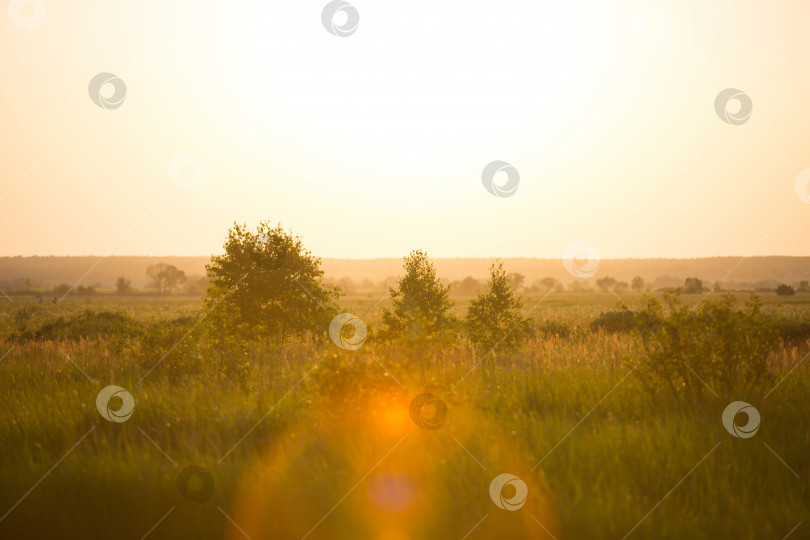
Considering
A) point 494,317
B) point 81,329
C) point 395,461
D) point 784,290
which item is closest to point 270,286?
point 494,317

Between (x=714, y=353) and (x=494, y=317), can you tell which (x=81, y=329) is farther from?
(x=714, y=353)

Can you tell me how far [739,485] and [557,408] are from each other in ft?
8.49

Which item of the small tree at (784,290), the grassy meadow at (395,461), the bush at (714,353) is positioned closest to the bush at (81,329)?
the grassy meadow at (395,461)

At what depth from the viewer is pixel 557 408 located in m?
7.54

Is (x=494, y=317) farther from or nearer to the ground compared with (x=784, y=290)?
nearer to the ground

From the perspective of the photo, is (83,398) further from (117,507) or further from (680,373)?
(680,373)

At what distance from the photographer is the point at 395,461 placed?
17.9 ft

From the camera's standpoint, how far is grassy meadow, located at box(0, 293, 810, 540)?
477 centimetres

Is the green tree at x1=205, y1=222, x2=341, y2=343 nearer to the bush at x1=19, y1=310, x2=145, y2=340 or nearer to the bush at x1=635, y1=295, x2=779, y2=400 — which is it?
the bush at x1=19, y1=310, x2=145, y2=340

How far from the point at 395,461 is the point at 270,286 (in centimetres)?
1067

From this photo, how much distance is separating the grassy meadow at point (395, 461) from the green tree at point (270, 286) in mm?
6797

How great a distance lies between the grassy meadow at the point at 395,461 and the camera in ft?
15.6

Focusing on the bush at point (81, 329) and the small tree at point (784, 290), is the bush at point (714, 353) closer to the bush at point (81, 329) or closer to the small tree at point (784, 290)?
the bush at point (81, 329)

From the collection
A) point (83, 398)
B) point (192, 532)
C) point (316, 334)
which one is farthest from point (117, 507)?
point (316, 334)
